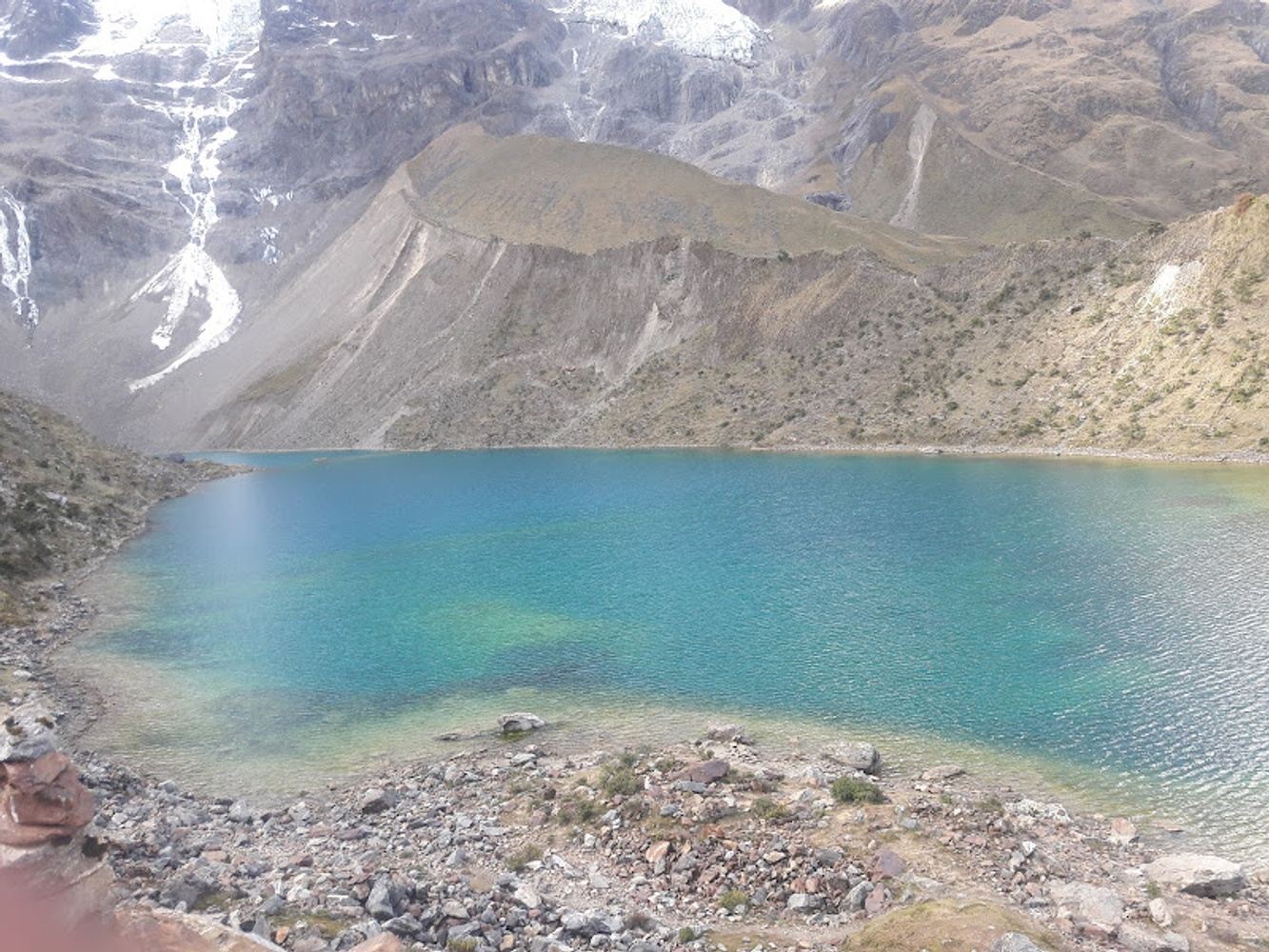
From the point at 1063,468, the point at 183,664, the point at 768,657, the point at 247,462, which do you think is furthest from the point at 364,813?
the point at 247,462

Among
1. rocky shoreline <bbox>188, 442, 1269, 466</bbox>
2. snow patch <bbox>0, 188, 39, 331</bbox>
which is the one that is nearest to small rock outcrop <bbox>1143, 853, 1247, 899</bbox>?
rocky shoreline <bbox>188, 442, 1269, 466</bbox>

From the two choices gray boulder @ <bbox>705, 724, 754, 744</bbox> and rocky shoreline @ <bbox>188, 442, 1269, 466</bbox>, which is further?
rocky shoreline @ <bbox>188, 442, 1269, 466</bbox>

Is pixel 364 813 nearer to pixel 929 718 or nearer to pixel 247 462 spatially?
pixel 929 718

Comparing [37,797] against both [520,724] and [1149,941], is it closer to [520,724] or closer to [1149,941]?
[520,724]

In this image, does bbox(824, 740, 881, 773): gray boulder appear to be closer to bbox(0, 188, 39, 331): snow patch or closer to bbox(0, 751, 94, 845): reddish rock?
bbox(0, 751, 94, 845): reddish rock

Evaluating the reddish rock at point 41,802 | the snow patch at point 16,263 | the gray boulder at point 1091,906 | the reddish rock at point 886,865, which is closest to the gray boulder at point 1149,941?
the gray boulder at point 1091,906
